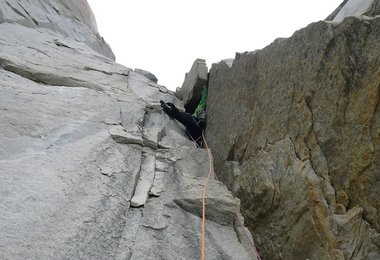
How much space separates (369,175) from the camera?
2490 mm

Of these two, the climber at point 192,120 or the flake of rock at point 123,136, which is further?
the climber at point 192,120

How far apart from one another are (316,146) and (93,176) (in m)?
2.26

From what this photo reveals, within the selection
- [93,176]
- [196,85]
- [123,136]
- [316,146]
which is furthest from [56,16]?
[316,146]

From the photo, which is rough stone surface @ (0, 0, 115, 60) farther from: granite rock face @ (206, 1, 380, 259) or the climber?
granite rock face @ (206, 1, 380, 259)

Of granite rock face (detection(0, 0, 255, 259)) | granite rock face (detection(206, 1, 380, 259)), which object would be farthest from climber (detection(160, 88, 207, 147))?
granite rock face (detection(206, 1, 380, 259))

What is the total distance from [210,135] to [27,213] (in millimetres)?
4056

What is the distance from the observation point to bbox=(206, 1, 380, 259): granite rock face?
8.32 feet

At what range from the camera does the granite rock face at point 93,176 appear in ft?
8.32

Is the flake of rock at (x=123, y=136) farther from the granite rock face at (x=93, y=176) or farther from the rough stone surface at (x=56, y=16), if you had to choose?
the rough stone surface at (x=56, y=16)

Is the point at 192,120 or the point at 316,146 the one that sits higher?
the point at 316,146

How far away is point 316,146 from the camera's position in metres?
3.06

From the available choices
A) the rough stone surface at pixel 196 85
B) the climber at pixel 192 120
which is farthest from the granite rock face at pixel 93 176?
the rough stone surface at pixel 196 85

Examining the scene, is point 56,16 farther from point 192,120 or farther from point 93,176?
point 93,176

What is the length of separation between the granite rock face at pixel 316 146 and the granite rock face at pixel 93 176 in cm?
53
